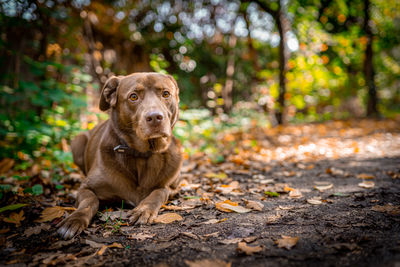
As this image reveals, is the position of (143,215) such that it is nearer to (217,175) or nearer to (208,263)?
(208,263)

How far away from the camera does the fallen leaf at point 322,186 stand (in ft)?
10.1

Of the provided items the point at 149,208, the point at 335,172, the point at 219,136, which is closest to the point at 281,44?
the point at 219,136

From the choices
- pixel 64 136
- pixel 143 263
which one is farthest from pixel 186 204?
pixel 64 136

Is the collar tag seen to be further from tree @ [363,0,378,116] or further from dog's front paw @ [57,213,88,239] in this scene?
tree @ [363,0,378,116]

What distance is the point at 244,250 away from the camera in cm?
157

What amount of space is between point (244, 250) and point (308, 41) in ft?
34.7

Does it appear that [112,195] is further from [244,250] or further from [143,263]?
[244,250]

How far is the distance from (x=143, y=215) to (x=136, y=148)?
2.29ft

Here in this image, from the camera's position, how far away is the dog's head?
2.37 metres

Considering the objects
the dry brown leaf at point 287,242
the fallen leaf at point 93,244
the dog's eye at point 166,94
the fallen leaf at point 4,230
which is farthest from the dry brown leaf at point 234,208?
the fallen leaf at point 4,230

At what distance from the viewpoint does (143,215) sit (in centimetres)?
220

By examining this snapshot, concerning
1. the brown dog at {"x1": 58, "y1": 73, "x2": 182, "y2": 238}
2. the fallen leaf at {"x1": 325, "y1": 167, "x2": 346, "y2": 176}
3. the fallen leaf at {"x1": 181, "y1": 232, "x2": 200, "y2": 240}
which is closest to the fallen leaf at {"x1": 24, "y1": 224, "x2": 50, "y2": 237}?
the brown dog at {"x1": 58, "y1": 73, "x2": 182, "y2": 238}

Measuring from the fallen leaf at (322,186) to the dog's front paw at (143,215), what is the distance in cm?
197

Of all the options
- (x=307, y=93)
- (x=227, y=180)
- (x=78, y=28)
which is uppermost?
(x=78, y=28)
